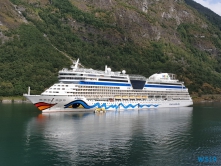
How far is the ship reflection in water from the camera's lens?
112ft

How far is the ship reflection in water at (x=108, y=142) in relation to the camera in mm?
34031

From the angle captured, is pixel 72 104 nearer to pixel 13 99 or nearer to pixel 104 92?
pixel 104 92

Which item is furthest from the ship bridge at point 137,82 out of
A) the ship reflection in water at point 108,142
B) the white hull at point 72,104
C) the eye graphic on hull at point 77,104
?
the ship reflection in water at point 108,142

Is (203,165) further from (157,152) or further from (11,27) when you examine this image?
(11,27)

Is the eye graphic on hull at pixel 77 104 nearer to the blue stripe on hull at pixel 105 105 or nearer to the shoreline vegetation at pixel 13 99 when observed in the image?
the blue stripe on hull at pixel 105 105

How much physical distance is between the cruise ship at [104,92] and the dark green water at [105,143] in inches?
461

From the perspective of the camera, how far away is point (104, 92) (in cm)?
8081

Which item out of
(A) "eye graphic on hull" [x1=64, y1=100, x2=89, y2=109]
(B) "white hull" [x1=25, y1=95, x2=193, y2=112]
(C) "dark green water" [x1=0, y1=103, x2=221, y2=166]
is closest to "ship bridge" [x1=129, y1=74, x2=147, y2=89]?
(B) "white hull" [x1=25, y1=95, x2=193, y2=112]

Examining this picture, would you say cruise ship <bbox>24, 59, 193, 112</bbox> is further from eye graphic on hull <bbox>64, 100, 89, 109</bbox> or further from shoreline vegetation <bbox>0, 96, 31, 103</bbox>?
shoreline vegetation <bbox>0, 96, 31, 103</bbox>

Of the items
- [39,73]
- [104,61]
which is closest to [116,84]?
[39,73]

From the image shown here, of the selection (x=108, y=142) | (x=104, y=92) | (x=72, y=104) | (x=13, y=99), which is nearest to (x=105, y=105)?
(x=104, y=92)

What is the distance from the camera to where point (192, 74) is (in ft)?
600

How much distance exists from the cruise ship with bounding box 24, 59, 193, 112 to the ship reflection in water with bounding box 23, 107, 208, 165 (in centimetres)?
1148

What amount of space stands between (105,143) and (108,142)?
75 centimetres
